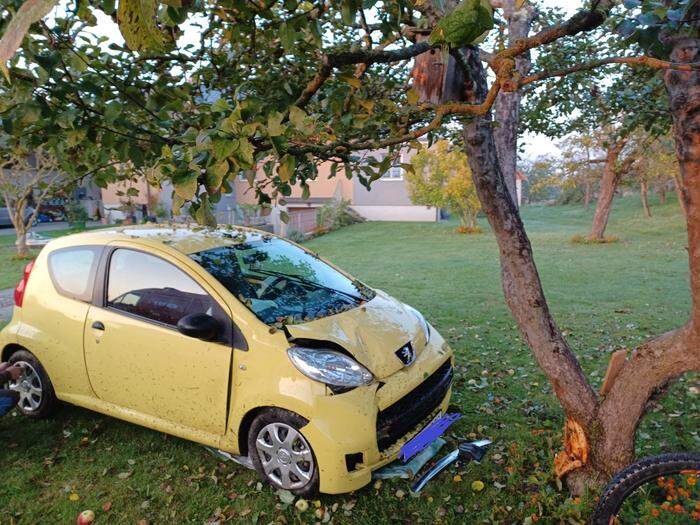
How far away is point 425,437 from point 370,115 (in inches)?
85.7

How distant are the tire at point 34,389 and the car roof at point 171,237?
38.0 inches

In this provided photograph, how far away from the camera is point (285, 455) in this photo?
329 cm

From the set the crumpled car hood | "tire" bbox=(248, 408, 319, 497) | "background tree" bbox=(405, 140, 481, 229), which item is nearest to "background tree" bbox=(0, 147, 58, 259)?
"background tree" bbox=(405, 140, 481, 229)

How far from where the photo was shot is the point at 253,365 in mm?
3344

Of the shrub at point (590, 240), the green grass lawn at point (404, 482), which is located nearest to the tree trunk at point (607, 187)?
the shrub at point (590, 240)

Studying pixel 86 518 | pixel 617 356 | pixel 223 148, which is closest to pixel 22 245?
pixel 86 518

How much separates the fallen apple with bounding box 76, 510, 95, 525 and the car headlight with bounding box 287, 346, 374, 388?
1498 mm

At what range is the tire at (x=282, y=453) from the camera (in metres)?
3.22

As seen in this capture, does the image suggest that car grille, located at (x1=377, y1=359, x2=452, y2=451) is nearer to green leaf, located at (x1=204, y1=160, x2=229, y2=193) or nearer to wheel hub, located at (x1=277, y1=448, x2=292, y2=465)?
wheel hub, located at (x1=277, y1=448, x2=292, y2=465)

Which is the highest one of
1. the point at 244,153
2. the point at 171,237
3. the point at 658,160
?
the point at 658,160

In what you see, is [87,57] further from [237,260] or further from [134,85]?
[237,260]

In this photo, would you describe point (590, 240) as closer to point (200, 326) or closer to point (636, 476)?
point (636, 476)

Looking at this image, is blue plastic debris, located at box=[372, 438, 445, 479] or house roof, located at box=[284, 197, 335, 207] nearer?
blue plastic debris, located at box=[372, 438, 445, 479]

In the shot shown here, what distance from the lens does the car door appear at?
137 inches
